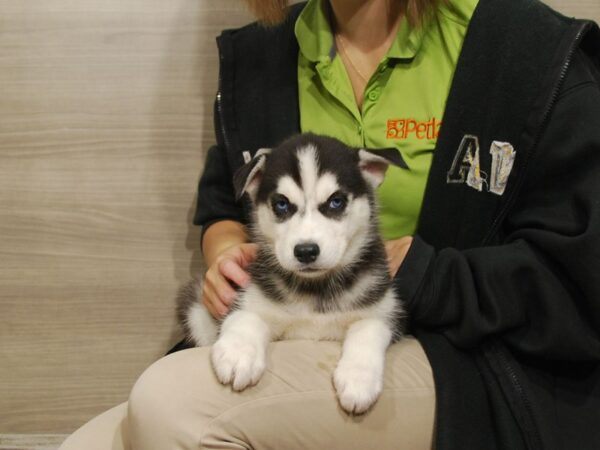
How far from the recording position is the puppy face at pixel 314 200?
4.27ft

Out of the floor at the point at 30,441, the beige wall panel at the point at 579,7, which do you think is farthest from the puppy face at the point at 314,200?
the floor at the point at 30,441

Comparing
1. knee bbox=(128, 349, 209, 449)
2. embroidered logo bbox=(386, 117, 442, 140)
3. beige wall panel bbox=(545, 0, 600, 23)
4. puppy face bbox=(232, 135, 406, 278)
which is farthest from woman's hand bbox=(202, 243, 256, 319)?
beige wall panel bbox=(545, 0, 600, 23)

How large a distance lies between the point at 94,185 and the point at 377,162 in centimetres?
110

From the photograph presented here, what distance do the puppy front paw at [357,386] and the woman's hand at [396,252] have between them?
1.05ft

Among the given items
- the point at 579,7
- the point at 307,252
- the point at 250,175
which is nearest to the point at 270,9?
the point at 250,175

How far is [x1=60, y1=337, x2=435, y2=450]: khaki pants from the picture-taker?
114cm

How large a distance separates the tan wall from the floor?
0.03 meters

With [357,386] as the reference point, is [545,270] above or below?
above

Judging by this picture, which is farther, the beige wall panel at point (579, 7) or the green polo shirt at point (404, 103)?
→ the beige wall panel at point (579, 7)

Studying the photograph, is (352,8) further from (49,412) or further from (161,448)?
(49,412)

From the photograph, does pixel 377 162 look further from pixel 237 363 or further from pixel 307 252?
pixel 237 363

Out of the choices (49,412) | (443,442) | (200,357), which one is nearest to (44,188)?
(49,412)

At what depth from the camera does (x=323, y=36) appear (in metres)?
1.73

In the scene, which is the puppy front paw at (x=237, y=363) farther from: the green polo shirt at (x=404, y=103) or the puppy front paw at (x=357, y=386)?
the green polo shirt at (x=404, y=103)
